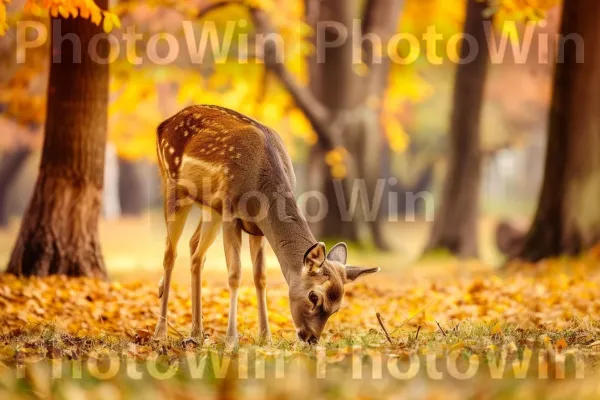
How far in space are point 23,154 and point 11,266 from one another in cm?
2017

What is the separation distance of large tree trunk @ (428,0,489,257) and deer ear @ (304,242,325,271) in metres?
12.9

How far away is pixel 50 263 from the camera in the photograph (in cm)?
1226

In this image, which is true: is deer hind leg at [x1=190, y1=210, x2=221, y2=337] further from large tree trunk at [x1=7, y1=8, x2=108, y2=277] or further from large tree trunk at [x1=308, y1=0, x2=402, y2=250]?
large tree trunk at [x1=308, y1=0, x2=402, y2=250]

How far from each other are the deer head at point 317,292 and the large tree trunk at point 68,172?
5.17 m

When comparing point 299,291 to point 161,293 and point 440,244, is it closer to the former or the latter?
point 161,293

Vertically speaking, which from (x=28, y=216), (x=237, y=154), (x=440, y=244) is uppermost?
(x=237, y=154)

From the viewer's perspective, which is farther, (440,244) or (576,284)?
(440,244)

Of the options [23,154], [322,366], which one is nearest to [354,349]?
[322,366]

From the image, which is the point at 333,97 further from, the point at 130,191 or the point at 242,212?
the point at 130,191

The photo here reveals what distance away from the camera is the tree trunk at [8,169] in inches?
1262

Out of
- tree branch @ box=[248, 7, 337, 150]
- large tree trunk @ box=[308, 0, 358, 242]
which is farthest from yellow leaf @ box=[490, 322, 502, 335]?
large tree trunk @ box=[308, 0, 358, 242]

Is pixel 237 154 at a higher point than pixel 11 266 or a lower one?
higher
